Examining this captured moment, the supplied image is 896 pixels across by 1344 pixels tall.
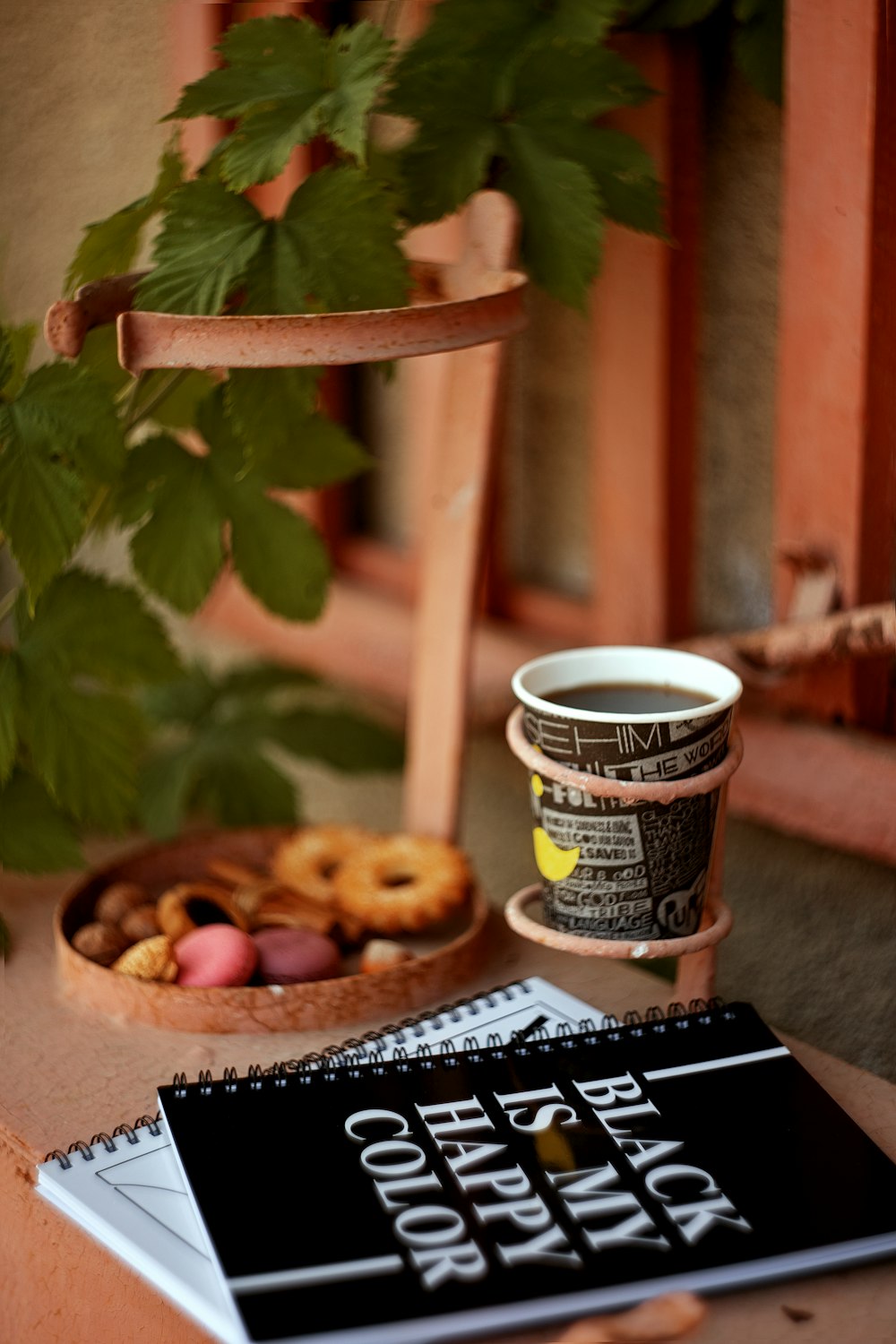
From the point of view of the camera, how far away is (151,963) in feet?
2.89

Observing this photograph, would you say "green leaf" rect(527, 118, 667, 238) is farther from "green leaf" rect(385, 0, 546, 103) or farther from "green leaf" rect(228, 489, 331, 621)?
"green leaf" rect(228, 489, 331, 621)

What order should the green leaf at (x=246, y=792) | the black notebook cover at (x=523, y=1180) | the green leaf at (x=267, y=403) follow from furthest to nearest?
the green leaf at (x=246, y=792), the green leaf at (x=267, y=403), the black notebook cover at (x=523, y=1180)

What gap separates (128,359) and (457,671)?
0.38 metres

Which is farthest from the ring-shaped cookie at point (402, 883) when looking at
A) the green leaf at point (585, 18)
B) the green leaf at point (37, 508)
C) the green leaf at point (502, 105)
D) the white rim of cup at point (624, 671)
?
the green leaf at point (585, 18)

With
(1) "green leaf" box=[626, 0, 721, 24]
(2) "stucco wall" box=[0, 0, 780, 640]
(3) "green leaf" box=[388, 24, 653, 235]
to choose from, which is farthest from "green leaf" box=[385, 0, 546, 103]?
(2) "stucco wall" box=[0, 0, 780, 640]

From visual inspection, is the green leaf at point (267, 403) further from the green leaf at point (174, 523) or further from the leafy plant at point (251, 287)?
the green leaf at point (174, 523)

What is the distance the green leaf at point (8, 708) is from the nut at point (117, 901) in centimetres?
11

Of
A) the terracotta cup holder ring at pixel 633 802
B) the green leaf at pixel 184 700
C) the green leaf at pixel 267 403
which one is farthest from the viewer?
the green leaf at pixel 184 700

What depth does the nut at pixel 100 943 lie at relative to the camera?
3.00 feet

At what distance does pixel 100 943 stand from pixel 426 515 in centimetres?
39

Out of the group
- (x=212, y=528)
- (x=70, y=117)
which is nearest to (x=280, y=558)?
(x=212, y=528)

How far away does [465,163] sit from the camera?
902 mm

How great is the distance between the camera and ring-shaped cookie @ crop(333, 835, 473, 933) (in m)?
0.96

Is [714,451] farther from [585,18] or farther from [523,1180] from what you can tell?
[523,1180]
